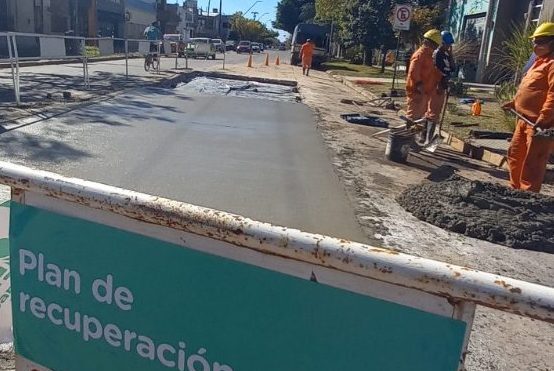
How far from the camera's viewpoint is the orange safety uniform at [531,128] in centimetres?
579

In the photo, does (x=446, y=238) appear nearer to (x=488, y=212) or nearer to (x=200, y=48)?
(x=488, y=212)

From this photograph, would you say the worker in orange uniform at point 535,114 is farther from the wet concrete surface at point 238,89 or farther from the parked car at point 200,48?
the parked car at point 200,48

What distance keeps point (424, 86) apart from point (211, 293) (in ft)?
28.6

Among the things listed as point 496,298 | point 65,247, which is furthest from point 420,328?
point 65,247

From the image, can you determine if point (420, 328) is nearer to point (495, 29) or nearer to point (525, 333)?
point (525, 333)

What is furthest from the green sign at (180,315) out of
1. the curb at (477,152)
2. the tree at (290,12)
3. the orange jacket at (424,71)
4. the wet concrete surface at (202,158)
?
the tree at (290,12)

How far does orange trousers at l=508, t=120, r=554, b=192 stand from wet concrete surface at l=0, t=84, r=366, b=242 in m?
2.19

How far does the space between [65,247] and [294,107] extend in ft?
42.5

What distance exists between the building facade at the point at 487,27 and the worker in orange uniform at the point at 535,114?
1644 centimetres

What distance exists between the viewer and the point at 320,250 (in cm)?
136

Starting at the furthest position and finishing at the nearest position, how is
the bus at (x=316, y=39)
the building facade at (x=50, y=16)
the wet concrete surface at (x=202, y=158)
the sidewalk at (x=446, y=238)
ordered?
the bus at (x=316, y=39) → the building facade at (x=50, y=16) → the wet concrete surface at (x=202, y=158) → the sidewalk at (x=446, y=238)

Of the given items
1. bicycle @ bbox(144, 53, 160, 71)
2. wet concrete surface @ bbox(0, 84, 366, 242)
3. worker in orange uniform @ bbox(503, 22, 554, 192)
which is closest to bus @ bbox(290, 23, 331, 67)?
bicycle @ bbox(144, 53, 160, 71)

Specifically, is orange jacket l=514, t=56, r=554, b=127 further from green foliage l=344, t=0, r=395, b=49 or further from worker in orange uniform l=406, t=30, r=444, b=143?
green foliage l=344, t=0, r=395, b=49

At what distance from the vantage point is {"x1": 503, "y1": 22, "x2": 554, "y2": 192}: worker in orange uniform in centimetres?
588
